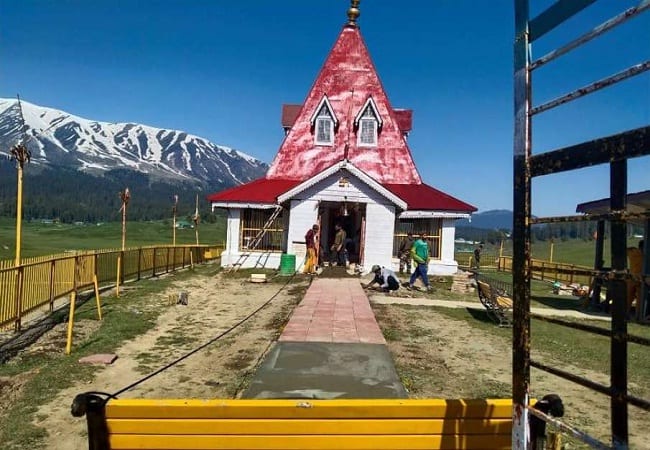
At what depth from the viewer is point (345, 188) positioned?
782 inches

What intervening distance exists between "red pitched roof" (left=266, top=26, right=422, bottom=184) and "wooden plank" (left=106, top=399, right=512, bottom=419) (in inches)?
842

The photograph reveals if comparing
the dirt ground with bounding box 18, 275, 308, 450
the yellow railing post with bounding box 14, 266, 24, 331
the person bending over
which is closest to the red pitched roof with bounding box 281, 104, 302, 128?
the person bending over

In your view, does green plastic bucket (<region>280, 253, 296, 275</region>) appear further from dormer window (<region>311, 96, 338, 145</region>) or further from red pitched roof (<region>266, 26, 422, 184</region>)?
dormer window (<region>311, 96, 338, 145</region>)

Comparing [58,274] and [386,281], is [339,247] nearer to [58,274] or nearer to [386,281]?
[386,281]

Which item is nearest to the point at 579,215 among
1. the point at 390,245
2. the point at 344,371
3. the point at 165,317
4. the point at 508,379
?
the point at 344,371

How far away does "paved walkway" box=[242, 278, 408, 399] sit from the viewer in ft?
19.2

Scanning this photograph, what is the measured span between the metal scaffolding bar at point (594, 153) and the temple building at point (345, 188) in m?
17.3

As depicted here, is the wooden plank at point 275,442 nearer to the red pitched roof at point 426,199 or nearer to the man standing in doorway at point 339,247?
the man standing in doorway at point 339,247

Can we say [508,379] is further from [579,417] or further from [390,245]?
[390,245]

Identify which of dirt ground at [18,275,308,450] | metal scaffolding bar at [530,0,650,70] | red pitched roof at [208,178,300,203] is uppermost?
red pitched roof at [208,178,300,203]

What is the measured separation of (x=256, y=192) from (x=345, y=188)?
4619mm

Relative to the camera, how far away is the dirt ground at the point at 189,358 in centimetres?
567

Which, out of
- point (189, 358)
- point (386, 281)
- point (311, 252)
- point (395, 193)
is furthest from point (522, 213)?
point (395, 193)

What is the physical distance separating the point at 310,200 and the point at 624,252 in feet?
59.4
